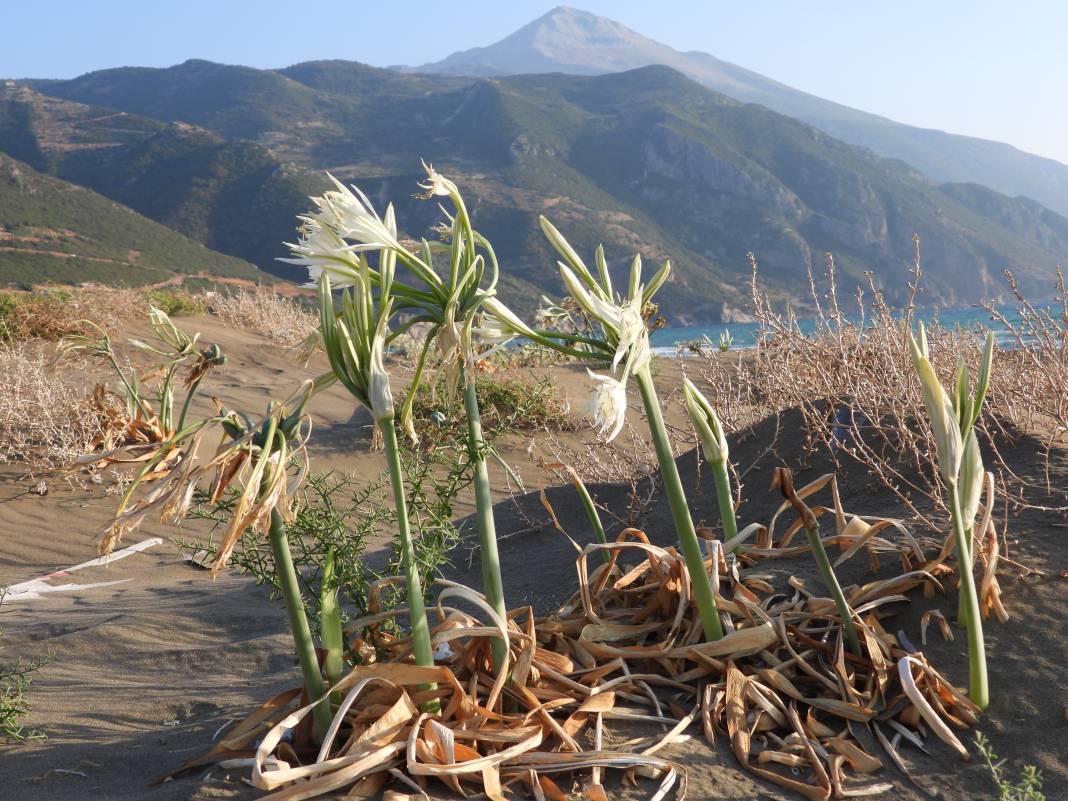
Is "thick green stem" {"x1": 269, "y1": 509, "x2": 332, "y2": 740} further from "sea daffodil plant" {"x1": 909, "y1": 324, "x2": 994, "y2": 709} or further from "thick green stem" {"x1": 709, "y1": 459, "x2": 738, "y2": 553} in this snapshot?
"sea daffodil plant" {"x1": 909, "y1": 324, "x2": 994, "y2": 709}

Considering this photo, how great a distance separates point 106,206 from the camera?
143ft

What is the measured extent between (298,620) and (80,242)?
133 ft

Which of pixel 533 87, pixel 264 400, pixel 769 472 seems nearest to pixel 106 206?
pixel 264 400

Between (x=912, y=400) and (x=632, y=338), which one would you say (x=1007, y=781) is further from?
(x=912, y=400)

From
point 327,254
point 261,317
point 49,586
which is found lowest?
point 49,586

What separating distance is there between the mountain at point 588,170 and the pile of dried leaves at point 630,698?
45.8 metres

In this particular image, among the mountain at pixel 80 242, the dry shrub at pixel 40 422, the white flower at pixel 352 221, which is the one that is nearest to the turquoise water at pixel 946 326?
the white flower at pixel 352 221

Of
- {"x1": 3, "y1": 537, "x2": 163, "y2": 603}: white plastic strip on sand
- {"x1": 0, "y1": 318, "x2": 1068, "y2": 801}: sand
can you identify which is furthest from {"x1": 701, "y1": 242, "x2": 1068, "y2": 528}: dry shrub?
{"x1": 3, "y1": 537, "x2": 163, "y2": 603}: white plastic strip on sand

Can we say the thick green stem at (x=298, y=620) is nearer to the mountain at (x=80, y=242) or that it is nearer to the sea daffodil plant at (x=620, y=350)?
the sea daffodil plant at (x=620, y=350)

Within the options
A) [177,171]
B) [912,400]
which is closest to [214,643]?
[912,400]

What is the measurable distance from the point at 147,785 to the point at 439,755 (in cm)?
66

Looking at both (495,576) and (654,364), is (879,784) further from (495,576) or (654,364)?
(654,364)

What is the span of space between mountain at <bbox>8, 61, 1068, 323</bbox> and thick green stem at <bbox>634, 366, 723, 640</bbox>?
46.0m

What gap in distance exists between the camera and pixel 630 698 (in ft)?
7.02
